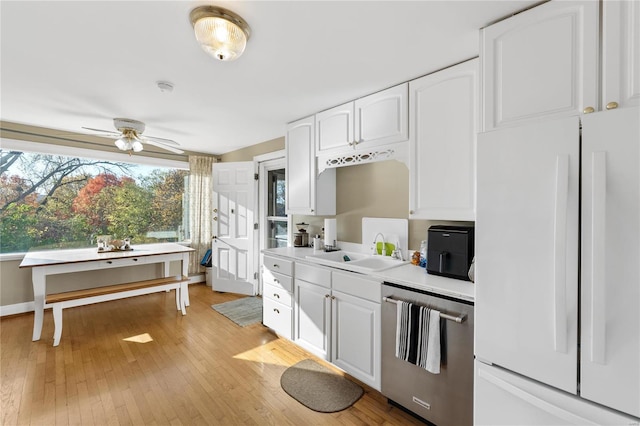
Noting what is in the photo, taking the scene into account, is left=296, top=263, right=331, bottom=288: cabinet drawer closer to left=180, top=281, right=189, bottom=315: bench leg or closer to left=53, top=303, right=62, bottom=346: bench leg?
left=180, top=281, right=189, bottom=315: bench leg

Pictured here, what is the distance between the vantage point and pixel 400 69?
2029 millimetres

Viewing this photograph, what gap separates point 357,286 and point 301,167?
58.3 inches

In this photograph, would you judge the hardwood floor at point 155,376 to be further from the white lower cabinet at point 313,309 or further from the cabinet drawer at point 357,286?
the cabinet drawer at point 357,286

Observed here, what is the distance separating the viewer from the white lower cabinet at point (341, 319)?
6.79ft

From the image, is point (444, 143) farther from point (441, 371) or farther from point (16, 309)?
point (16, 309)

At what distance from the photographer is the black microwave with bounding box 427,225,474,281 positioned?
6.14 feet

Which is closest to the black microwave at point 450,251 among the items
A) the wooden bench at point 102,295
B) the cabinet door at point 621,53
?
the cabinet door at point 621,53

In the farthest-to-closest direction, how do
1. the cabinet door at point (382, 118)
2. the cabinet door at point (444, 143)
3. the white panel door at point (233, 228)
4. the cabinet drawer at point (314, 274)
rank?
the white panel door at point (233, 228), the cabinet drawer at point (314, 274), the cabinet door at point (382, 118), the cabinet door at point (444, 143)

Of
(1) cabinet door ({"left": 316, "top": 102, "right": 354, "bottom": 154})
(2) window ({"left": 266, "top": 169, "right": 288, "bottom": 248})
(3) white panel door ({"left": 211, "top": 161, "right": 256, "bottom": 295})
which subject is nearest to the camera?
(1) cabinet door ({"left": 316, "top": 102, "right": 354, "bottom": 154})

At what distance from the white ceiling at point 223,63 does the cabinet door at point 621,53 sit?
0.37 meters

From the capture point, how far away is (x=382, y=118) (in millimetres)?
2316

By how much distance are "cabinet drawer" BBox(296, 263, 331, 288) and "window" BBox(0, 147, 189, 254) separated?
11.2ft

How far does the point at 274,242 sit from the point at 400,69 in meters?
3.08

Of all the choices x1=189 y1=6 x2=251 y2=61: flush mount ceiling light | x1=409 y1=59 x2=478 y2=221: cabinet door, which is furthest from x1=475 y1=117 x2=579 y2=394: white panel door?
x1=189 y1=6 x2=251 y2=61: flush mount ceiling light
